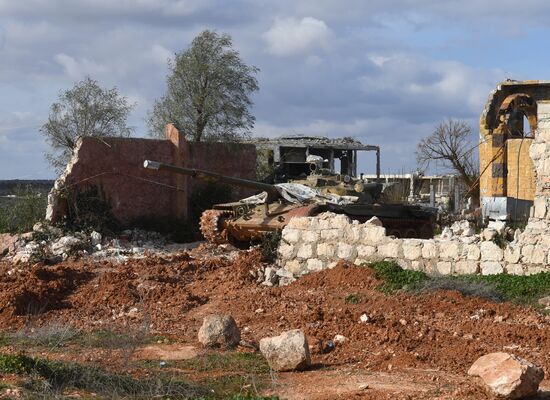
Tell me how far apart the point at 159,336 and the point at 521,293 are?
486 cm

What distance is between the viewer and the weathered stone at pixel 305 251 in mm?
15055

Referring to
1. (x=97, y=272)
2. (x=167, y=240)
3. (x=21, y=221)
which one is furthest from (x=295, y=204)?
(x=21, y=221)

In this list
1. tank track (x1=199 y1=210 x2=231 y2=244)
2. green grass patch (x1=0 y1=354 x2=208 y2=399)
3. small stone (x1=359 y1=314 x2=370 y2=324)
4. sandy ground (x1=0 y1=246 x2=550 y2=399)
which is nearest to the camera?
green grass patch (x1=0 y1=354 x2=208 y2=399)

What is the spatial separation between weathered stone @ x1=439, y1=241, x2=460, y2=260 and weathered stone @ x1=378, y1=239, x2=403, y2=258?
2.18ft

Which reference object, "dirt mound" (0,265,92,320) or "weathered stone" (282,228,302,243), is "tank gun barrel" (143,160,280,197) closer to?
"dirt mound" (0,265,92,320)

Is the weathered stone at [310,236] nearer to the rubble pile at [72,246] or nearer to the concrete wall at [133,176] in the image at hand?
the rubble pile at [72,246]

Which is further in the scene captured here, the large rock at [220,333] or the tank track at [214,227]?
the tank track at [214,227]

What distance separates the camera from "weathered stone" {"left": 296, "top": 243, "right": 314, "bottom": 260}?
593 inches

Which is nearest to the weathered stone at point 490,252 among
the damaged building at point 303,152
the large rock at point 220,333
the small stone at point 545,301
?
the small stone at point 545,301

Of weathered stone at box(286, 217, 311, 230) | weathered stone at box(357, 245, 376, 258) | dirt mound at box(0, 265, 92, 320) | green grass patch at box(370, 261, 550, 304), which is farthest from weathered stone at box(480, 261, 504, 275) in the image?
dirt mound at box(0, 265, 92, 320)

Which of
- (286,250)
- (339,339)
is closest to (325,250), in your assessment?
(286,250)

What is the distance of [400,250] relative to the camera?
14.0m

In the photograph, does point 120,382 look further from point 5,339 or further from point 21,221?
point 21,221

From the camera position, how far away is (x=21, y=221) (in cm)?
2164
